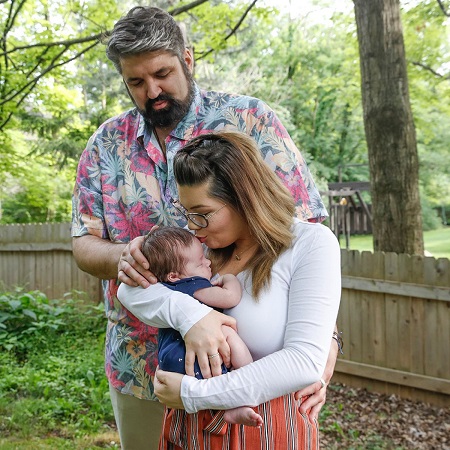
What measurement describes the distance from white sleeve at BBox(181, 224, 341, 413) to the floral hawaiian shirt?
481 mm

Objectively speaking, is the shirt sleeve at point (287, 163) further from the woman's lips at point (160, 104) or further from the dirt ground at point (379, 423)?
the dirt ground at point (379, 423)

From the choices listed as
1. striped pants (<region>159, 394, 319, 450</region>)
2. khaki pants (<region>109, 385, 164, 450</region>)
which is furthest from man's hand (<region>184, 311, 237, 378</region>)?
khaki pants (<region>109, 385, 164, 450</region>)

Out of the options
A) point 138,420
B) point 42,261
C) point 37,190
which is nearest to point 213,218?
point 138,420

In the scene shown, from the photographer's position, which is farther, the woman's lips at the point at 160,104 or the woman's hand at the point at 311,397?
the woman's lips at the point at 160,104

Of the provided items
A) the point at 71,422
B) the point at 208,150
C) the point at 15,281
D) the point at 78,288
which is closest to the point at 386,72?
the point at 71,422

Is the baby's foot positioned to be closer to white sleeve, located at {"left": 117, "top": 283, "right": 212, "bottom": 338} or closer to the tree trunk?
white sleeve, located at {"left": 117, "top": 283, "right": 212, "bottom": 338}

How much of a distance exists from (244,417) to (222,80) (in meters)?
22.1

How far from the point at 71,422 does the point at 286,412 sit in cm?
406

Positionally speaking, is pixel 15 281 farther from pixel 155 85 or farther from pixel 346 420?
pixel 155 85

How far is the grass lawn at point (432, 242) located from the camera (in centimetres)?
2178

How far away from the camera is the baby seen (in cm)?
172

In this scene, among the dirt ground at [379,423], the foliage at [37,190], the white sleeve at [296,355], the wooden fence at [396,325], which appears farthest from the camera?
the foliage at [37,190]

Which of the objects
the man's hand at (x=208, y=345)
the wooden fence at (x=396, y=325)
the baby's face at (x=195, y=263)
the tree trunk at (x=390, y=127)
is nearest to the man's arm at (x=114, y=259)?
the baby's face at (x=195, y=263)

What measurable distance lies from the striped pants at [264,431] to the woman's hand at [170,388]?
0.08 m
